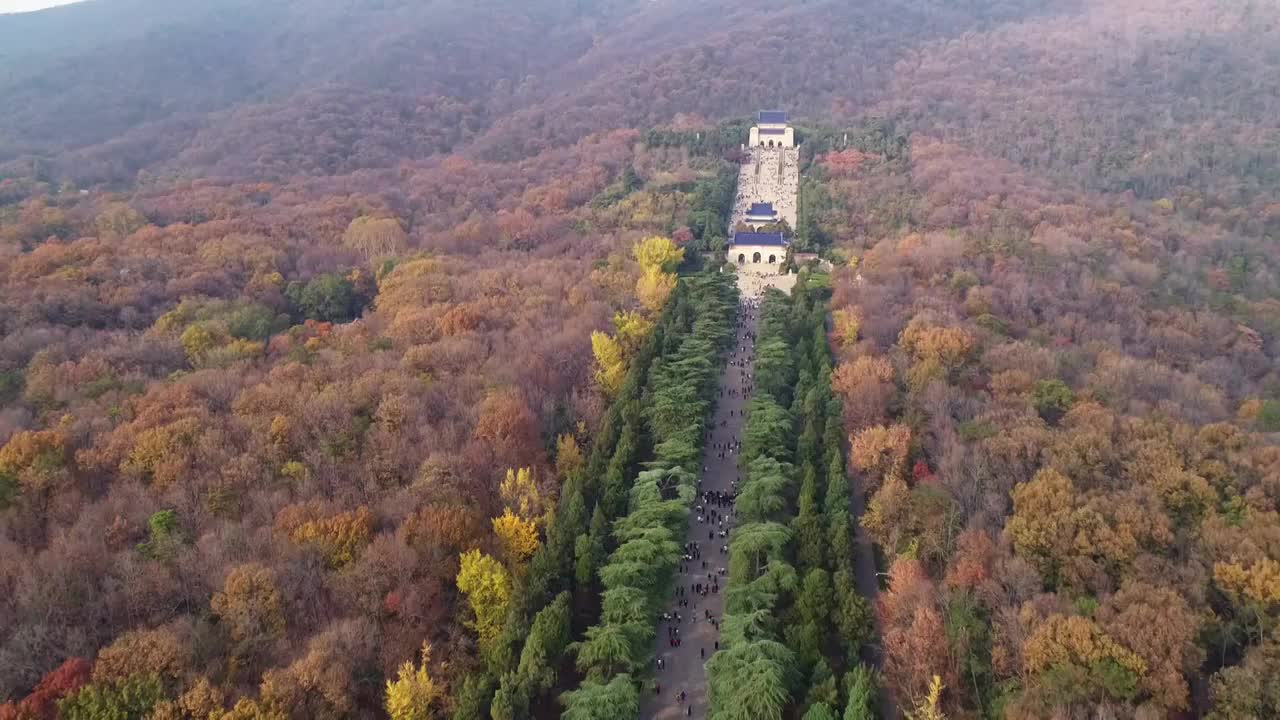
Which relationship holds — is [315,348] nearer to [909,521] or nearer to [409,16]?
[909,521]

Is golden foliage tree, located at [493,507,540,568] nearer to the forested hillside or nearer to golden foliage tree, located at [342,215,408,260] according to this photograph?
the forested hillside

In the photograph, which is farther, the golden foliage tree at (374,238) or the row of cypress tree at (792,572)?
the golden foliage tree at (374,238)

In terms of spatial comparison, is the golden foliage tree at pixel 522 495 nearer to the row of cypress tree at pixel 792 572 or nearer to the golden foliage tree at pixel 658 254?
the row of cypress tree at pixel 792 572

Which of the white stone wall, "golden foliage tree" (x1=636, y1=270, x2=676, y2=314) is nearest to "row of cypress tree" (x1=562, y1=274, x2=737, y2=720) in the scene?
"golden foliage tree" (x1=636, y1=270, x2=676, y2=314)

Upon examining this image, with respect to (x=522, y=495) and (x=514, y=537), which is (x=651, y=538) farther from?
(x=522, y=495)

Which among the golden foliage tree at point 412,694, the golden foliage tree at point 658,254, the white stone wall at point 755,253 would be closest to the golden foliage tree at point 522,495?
the golden foliage tree at point 412,694

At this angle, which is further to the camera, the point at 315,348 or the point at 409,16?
the point at 409,16

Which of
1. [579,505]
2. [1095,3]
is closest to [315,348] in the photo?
[579,505]
